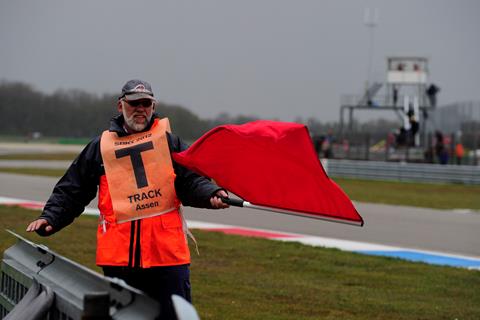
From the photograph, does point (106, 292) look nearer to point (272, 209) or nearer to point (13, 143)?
point (272, 209)

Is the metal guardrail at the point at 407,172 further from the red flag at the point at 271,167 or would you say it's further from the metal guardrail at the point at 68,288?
the metal guardrail at the point at 68,288

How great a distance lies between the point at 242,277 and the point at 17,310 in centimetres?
642

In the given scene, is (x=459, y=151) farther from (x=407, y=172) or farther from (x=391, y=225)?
(x=391, y=225)

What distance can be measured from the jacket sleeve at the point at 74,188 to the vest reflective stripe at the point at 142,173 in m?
0.13

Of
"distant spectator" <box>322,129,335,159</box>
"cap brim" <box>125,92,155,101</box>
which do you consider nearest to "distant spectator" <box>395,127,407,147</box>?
"distant spectator" <box>322,129,335,159</box>

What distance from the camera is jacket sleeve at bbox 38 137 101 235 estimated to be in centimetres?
573

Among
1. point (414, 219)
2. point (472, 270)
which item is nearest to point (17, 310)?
point (472, 270)

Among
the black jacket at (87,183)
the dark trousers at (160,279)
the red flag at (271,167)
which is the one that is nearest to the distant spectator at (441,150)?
the red flag at (271,167)

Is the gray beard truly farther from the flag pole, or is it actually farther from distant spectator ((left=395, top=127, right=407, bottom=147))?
distant spectator ((left=395, top=127, right=407, bottom=147))

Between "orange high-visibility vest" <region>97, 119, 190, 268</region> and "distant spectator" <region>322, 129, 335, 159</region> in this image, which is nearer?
"orange high-visibility vest" <region>97, 119, 190, 268</region>

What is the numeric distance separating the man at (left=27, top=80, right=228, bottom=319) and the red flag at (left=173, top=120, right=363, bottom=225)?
16cm

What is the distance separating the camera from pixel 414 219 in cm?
1964

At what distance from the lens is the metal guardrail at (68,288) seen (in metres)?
3.25

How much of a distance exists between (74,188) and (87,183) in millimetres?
77
